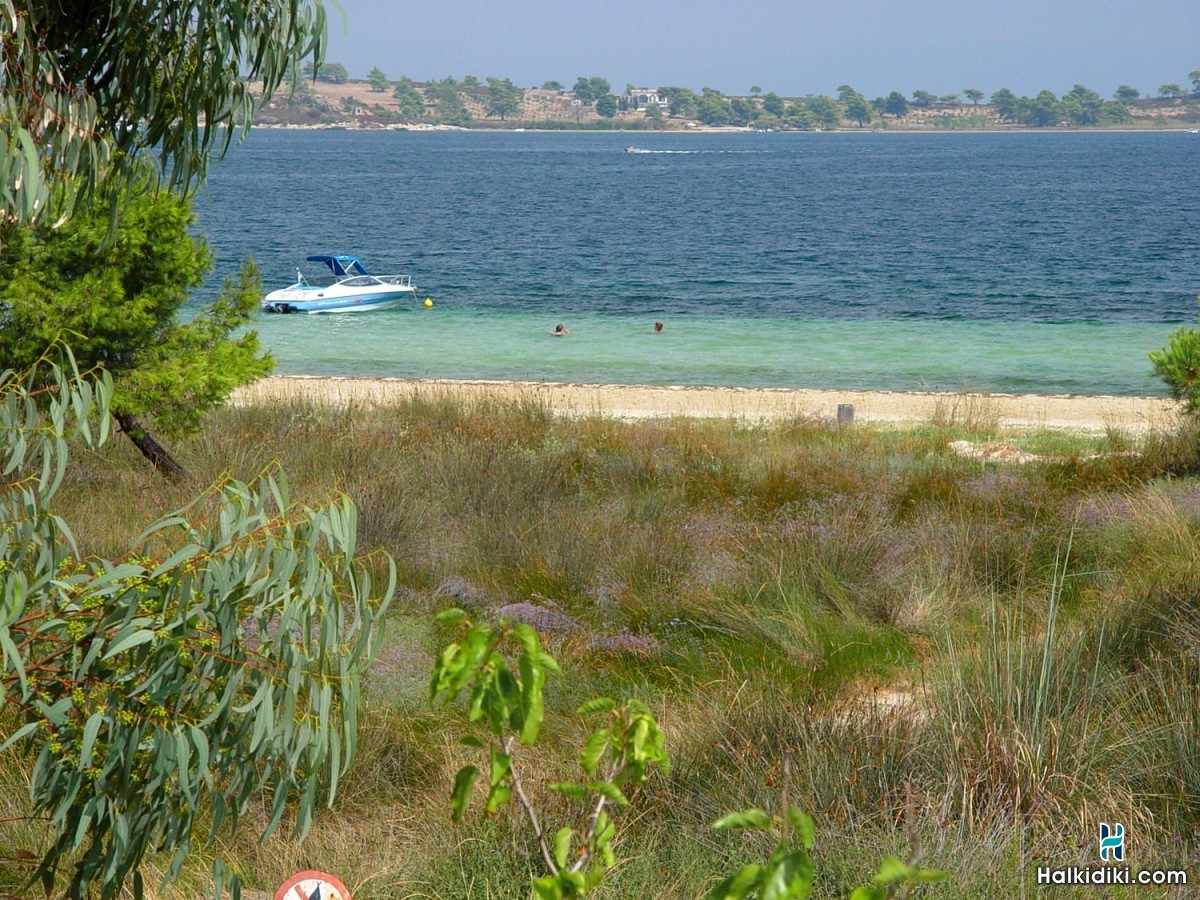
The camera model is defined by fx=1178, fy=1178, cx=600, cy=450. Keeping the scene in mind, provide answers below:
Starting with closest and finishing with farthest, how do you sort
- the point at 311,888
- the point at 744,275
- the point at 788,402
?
1. the point at 311,888
2. the point at 788,402
3. the point at 744,275

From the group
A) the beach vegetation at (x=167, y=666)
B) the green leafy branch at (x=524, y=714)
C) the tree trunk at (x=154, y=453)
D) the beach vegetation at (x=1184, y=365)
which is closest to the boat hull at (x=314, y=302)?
the tree trunk at (x=154, y=453)

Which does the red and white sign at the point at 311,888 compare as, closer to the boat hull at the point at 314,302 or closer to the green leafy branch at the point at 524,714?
the green leafy branch at the point at 524,714

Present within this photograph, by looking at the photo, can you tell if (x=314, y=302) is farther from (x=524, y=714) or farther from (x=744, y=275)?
(x=524, y=714)

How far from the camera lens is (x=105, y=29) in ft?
14.3

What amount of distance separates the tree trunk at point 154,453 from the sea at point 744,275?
2.39 metres

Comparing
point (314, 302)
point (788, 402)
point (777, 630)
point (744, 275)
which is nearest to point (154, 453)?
point (777, 630)

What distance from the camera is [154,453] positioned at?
878 cm

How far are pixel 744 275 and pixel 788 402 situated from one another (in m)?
26.1

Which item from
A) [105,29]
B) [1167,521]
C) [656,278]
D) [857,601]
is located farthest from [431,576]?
[656,278]

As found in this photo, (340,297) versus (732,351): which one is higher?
(340,297)

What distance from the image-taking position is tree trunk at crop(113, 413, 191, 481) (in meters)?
8.58

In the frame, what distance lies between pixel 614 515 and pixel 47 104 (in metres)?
4.73

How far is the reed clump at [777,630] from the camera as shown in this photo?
359 cm

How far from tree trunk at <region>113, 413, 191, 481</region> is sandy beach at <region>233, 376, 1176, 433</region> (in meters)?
5.86
